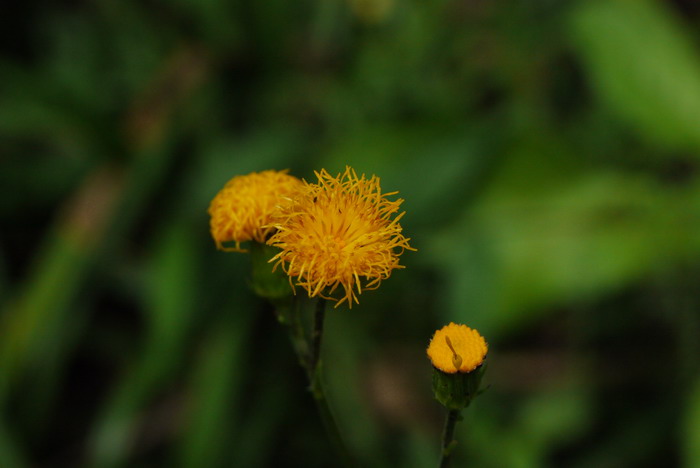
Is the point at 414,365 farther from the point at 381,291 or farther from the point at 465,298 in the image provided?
the point at 465,298

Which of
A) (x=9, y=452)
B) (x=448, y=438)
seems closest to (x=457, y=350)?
(x=448, y=438)

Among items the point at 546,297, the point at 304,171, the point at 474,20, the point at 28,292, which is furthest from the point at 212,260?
the point at 474,20

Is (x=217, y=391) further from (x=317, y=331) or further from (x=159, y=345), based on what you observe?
(x=317, y=331)

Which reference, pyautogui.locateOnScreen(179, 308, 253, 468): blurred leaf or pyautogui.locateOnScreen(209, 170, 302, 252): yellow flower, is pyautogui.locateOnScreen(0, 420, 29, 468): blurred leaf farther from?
pyautogui.locateOnScreen(209, 170, 302, 252): yellow flower

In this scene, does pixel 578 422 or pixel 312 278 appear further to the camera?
pixel 578 422

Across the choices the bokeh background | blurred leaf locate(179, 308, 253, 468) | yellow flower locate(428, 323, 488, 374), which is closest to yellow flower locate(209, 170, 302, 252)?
yellow flower locate(428, 323, 488, 374)

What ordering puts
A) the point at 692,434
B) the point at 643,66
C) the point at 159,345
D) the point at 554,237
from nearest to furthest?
the point at 692,434 → the point at 159,345 → the point at 554,237 → the point at 643,66
